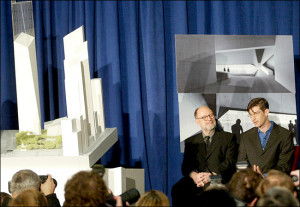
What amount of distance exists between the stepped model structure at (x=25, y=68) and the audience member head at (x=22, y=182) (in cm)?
96

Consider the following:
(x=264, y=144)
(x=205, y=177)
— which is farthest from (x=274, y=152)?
(x=205, y=177)

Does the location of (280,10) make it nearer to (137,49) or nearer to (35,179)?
(137,49)

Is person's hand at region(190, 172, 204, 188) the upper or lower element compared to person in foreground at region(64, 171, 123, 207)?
lower

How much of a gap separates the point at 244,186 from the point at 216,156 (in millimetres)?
1293

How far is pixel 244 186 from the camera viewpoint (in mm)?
2762

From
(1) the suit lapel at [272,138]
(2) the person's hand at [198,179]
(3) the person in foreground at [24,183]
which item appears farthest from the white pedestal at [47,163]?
(1) the suit lapel at [272,138]

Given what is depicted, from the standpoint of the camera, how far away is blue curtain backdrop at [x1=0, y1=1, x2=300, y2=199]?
5238 millimetres

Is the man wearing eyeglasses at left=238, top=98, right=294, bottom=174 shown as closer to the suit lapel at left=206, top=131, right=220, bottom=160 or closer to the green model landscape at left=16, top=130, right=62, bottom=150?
the suit lapel at left=206, top=131, right=220, bottom=160

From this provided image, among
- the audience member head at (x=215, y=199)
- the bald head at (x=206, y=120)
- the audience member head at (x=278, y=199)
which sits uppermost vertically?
the bald head at (x=206, y=120)

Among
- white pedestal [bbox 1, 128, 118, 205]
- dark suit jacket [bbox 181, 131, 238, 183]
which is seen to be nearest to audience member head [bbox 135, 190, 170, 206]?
white pedestal [bbox 1, 128, 118, 205]

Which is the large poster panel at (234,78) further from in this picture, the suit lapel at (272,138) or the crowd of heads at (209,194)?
the crowd of heads at (209,194)

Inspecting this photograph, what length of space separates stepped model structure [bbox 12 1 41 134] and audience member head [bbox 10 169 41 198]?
0.96 meters

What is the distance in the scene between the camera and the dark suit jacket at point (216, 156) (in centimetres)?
402

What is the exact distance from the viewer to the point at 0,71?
5.32 metres
